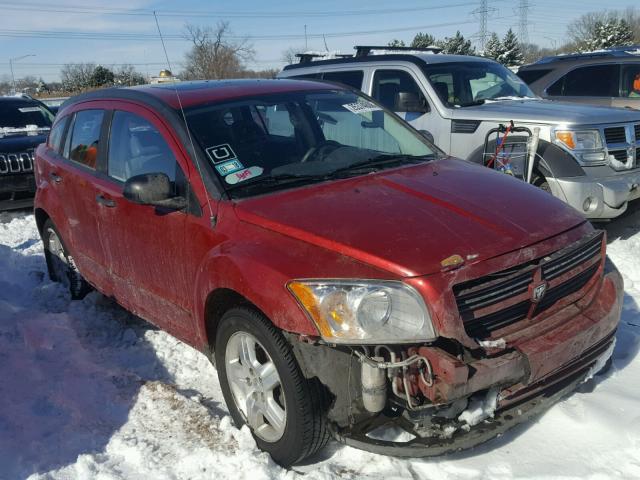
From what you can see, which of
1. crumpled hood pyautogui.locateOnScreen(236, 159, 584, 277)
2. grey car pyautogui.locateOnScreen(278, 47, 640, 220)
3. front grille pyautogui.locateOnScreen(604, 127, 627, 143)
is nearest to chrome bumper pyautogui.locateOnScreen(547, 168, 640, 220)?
grey car pyautogui.locateOnScreen(278, 47, 640, 220)

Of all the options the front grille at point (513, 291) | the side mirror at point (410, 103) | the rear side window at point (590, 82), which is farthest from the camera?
the rear side window at point (590, 82)

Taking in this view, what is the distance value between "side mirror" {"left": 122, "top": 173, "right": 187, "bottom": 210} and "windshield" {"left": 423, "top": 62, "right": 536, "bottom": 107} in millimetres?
4550

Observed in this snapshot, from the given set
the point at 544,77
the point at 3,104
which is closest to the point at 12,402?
the point at 3,104

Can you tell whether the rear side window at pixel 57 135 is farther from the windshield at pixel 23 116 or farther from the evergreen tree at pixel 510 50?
the evergreen tree at pixel 510 50

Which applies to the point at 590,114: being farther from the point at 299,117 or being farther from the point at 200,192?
the point at 200,192

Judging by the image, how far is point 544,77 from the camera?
1027cm

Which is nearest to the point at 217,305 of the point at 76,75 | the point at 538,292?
the point at 538,292

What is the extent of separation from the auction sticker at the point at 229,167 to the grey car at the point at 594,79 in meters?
7.90

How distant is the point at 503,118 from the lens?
6441 millimetres

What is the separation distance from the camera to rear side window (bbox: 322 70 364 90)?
7867mm

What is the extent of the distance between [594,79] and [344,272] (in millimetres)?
8873

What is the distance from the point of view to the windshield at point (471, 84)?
7.25 meters

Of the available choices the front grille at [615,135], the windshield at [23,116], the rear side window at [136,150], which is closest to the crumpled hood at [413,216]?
the rear side window at [136,150]

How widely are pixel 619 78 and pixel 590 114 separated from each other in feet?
13.9
